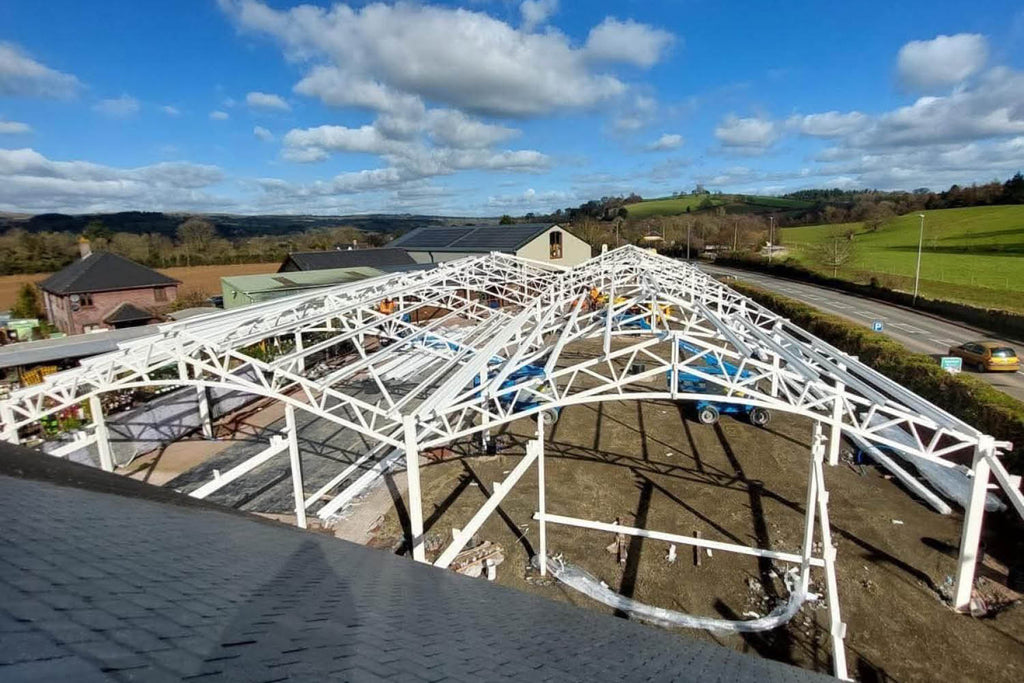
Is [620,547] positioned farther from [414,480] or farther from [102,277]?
[102,277]

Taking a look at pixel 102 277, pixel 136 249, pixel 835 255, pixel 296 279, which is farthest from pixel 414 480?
pixel 136 249

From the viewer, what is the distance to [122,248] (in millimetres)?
54938

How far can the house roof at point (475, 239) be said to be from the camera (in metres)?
35.1

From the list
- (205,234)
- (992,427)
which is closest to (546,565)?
(992,427)

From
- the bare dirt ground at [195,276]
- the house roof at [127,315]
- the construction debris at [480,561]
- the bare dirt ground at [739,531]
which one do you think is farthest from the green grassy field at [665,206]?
the construction debris at [480,561]

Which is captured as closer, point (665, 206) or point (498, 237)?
point (498, 237)

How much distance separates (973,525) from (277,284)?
1007 inches

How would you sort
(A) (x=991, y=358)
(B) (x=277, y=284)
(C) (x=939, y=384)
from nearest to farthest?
1. (C) (x=939, y=384)
2. (A) (x=991, y=358)
3. (B) (x=277, y=284)

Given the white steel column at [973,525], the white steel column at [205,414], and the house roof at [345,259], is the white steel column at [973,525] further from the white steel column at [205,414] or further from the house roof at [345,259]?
the house roof at [345,259]

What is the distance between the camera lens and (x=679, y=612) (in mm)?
7344

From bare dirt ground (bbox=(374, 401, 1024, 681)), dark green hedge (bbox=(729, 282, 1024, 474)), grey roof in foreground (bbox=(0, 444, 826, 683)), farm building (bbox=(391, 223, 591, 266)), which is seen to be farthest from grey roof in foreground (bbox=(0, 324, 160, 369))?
dark green hedge (bbox=(729, 282, 1024, 474))

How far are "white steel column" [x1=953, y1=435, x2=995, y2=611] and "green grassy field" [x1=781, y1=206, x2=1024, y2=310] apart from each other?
28000 mm

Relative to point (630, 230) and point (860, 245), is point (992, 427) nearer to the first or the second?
point (860, 245)

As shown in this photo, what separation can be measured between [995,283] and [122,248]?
7794cm
